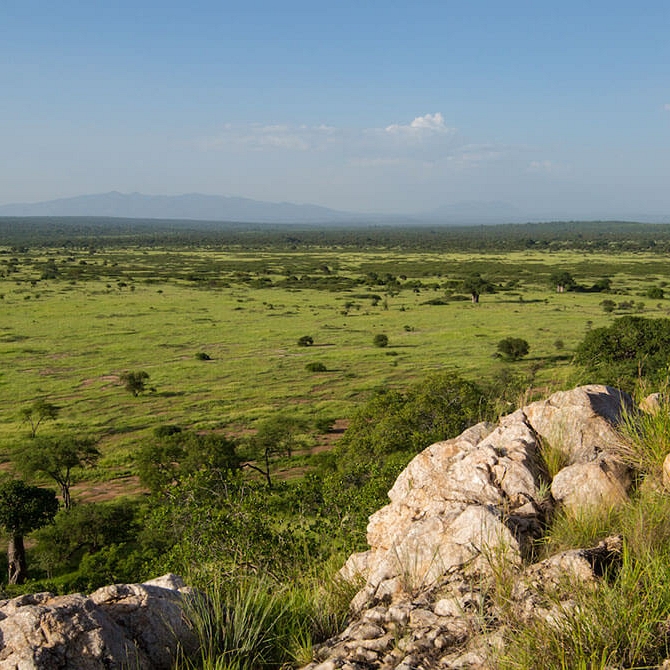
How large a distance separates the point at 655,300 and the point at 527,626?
98494mm

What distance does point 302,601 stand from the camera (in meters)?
5.96

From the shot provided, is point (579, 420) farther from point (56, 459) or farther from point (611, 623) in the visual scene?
point (56, 459)

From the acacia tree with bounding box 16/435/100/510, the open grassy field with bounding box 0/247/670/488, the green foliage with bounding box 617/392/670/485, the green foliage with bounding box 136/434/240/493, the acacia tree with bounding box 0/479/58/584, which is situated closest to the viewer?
the green foliage with bounding box 617/392/670/485

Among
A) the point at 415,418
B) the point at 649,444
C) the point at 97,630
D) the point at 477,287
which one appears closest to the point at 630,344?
the point at 415,418

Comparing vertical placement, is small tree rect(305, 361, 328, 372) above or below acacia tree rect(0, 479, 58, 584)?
above

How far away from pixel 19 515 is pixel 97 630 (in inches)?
869

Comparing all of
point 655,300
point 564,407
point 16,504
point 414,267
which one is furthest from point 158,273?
point 564,407

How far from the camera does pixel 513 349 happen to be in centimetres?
5569

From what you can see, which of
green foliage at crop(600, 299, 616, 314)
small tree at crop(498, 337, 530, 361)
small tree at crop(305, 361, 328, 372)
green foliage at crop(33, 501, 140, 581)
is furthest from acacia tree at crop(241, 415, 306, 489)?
green foliage at crop(600, 299, 616, 314)

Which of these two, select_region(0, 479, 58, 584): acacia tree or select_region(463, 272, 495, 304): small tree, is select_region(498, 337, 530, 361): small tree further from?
select_region(463, 272, 495, 304): small tree

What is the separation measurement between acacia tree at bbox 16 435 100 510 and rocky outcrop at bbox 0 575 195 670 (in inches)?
997

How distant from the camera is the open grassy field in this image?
43.4 meters

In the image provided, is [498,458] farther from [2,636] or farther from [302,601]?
[2,636]

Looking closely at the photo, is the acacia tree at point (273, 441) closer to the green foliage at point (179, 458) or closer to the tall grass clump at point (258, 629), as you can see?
the green foliage at point (179, 458)
